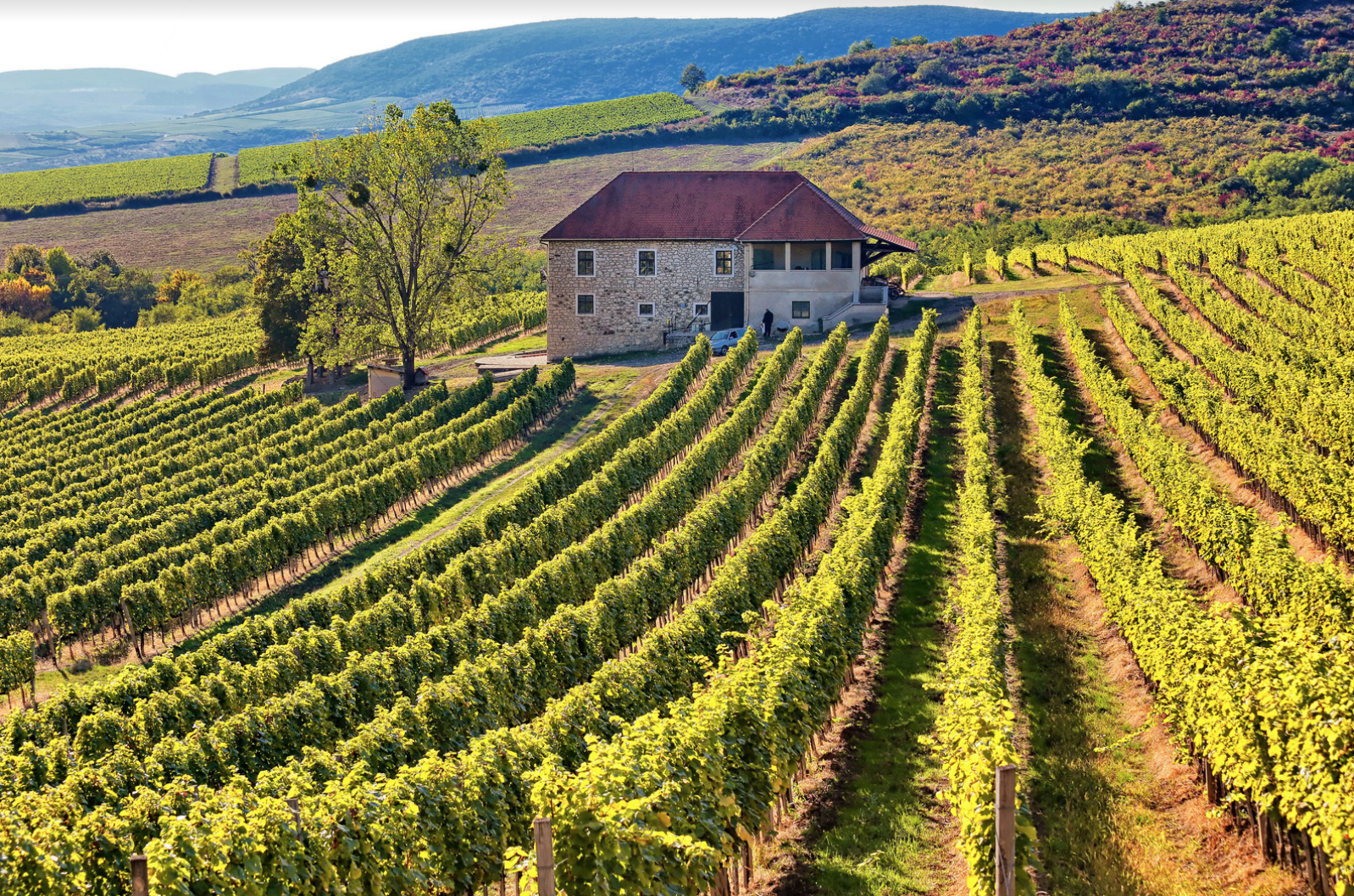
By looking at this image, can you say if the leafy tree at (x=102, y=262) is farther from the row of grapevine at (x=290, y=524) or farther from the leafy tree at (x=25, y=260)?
the row of grapevine at (x=290, y=524)

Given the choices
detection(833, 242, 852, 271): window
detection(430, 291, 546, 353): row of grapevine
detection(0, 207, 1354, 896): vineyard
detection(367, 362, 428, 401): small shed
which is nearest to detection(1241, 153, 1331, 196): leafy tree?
detection(0, 207, 1354, 896): vineyard

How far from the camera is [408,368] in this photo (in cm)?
5388

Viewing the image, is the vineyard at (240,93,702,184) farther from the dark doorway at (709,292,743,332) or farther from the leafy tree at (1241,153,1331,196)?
the dark doorway at (709,292,743,332)

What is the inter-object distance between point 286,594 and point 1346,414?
25.8 metres

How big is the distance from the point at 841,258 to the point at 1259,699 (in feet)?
146

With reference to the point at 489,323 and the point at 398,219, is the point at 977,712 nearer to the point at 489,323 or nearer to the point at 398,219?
the point at 398,219

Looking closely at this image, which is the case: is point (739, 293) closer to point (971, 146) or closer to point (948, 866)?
point (948, 866)

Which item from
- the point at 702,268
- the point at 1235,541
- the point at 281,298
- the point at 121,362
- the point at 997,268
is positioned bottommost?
the point at 1235,541

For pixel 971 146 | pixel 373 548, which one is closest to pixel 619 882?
pixel 373 548

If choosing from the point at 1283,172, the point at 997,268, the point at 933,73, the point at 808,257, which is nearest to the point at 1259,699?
the point at 808,257

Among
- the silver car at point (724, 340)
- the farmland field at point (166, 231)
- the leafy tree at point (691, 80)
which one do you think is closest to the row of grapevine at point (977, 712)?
the silver car at point (724, 340)

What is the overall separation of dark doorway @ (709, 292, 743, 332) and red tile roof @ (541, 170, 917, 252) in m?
2.78

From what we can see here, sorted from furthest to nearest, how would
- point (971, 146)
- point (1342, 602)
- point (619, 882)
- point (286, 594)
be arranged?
1. point (971, 146)
2. point (286, 594)
3. point (1342, 602)
4. point (619, 882)

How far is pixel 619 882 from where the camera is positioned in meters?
11.9
